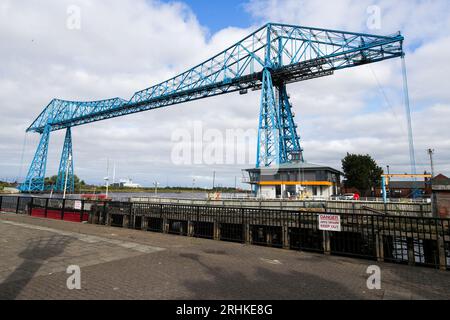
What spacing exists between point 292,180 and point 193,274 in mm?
35544

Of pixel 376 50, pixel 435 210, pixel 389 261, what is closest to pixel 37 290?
pixel 389 261

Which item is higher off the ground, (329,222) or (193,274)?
(329,222)

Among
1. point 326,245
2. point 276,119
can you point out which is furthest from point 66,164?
point 326,245

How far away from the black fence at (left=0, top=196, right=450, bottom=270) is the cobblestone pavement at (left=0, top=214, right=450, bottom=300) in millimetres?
734

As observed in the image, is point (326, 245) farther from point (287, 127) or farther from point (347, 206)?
point (287, 127)

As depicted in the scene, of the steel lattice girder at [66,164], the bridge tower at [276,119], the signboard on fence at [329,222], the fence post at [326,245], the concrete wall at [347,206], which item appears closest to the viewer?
the signboard on fence at [329,222]

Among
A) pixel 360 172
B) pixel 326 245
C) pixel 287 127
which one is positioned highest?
pixel 287 127

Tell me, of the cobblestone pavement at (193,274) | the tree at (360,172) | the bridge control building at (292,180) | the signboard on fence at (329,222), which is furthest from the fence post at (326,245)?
the tree at (360,172)

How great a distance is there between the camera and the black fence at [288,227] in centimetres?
805

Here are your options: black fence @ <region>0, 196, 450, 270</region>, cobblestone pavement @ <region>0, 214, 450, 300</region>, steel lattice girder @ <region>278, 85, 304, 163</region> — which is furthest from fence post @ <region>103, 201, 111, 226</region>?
steel lattice girder @ <region>278, 85, 304, 163</region>

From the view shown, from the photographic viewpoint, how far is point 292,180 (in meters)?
40.2

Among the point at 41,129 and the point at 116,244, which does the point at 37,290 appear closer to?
the point at 116,244

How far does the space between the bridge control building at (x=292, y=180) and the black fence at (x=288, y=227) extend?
22999 millimetres

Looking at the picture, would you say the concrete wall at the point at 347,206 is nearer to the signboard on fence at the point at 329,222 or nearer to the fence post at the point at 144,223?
the signboard on fence at the point at 329,222
